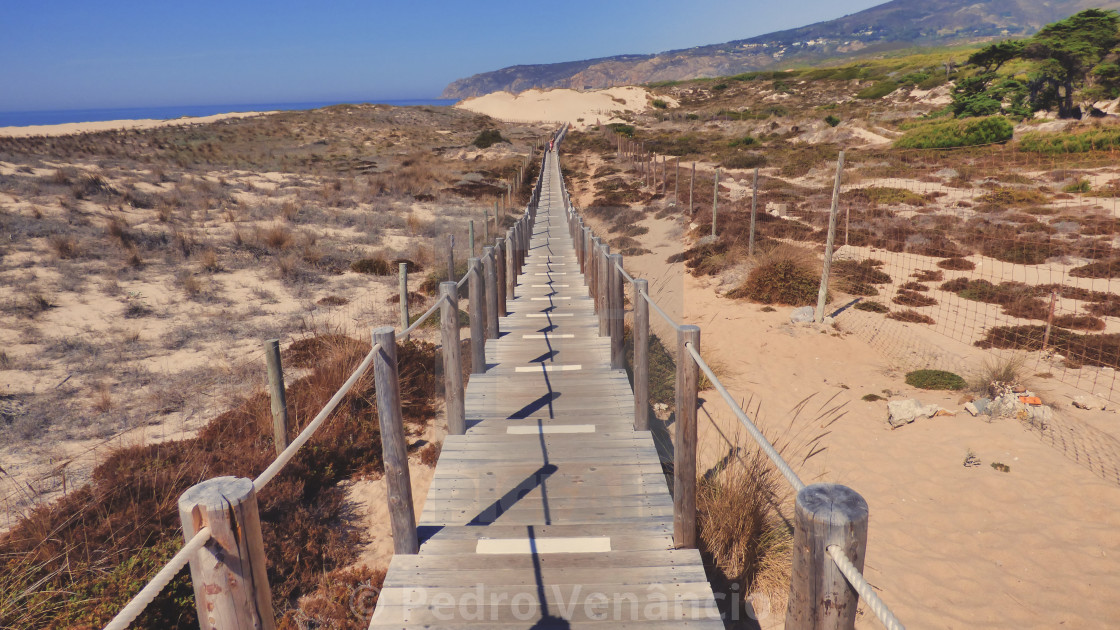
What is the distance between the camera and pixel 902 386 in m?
8.59

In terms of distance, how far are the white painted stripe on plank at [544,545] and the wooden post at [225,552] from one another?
80.0 inches

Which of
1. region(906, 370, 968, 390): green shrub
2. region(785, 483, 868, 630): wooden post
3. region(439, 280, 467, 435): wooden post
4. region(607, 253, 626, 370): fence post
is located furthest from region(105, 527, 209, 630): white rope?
→ region(906, 370, 968, 390): green shrub

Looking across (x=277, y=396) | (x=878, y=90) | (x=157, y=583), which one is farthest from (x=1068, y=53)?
(x=157, y=583)

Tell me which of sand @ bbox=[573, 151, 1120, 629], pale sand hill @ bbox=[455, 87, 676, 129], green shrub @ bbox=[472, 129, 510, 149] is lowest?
sand @ bbox=[573, 151, 1120, 629]

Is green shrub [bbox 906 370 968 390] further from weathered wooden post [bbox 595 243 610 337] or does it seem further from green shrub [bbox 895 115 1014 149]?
green shrub [bbox 895 115 1014 149]

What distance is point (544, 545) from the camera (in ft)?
12.5

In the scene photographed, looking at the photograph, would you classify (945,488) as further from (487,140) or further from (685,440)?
(487,140)

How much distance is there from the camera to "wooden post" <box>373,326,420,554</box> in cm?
350

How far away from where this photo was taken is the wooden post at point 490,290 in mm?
7691

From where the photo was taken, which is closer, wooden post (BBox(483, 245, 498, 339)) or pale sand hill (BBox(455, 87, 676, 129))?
wooden post (BBox(483, 245, 498, 339))

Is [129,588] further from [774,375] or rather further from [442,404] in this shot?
[774,375]

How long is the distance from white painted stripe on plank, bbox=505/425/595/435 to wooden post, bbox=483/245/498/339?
105 inches

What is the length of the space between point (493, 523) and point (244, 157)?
137 feet

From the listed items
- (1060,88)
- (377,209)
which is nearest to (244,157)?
(377,209)
